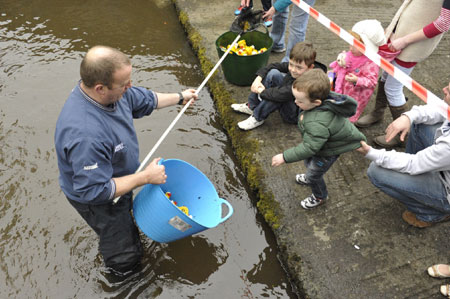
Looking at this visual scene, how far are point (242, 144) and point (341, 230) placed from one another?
4.28 feet

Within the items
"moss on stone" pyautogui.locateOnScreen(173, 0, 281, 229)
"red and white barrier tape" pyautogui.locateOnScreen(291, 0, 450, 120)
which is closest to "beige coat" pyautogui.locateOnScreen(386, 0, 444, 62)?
"red and white barrier tape" pyautogui.locateOnScreen(291, 0, 450, 120)

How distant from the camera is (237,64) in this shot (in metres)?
4.04

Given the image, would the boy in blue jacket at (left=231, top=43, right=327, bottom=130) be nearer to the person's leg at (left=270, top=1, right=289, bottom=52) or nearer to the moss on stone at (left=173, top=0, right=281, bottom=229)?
the moss on stone at (left=173, top=0, right=281, bottom=229)

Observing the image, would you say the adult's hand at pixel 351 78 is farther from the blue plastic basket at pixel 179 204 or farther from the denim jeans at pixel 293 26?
the blue plastic basket at pixel 179 204

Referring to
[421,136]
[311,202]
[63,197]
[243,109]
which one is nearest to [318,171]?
[311,202]

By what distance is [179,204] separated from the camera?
9.55ft

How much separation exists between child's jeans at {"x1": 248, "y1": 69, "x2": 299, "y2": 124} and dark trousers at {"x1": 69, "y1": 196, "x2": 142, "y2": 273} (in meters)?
1.73

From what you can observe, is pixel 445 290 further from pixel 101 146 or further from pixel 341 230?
pixel 101 146

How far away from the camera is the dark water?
276 cm

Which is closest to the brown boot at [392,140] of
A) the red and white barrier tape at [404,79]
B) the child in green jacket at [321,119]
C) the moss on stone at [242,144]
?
the red and white barrier tape at [404,79]

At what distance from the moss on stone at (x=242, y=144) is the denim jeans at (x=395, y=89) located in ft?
4.41

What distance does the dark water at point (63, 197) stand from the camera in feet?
9.05

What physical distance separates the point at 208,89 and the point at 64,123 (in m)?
2.75

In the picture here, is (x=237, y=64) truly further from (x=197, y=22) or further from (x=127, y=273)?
(x=127, y=273)
